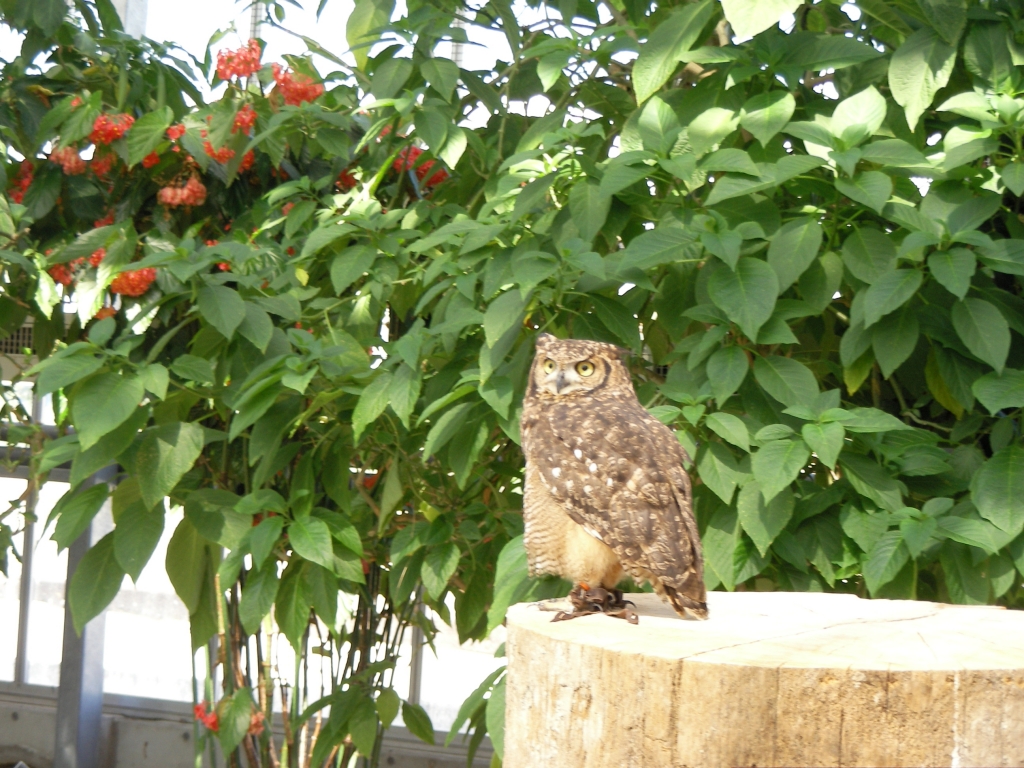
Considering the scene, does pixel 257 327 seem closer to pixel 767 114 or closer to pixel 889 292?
pixel 767 114

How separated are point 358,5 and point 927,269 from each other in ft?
4.09

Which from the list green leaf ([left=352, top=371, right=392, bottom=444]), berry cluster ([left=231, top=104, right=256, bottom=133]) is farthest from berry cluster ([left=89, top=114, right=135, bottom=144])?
green leaf ([left=352, top=371, right=392, bottom=444])

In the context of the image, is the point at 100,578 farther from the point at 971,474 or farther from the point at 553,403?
the point at 971,474

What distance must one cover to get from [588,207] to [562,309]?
0.17 m

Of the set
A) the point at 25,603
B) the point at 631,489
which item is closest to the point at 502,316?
the point at 631,489

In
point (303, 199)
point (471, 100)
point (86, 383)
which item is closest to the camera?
point (86, 383)

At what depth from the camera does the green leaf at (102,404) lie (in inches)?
65.7

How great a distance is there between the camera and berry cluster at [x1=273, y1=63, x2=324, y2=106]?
2.33 meters

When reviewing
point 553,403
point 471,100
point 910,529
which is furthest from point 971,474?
point 471,100

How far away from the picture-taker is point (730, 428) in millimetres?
1466

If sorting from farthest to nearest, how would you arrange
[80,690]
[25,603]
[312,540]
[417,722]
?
[25,603] → [80,690] → [417,722] → [312,540]

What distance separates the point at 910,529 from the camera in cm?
140

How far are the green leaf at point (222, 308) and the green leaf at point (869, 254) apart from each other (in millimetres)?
980

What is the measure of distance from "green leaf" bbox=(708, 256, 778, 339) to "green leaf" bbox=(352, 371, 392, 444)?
537mm
